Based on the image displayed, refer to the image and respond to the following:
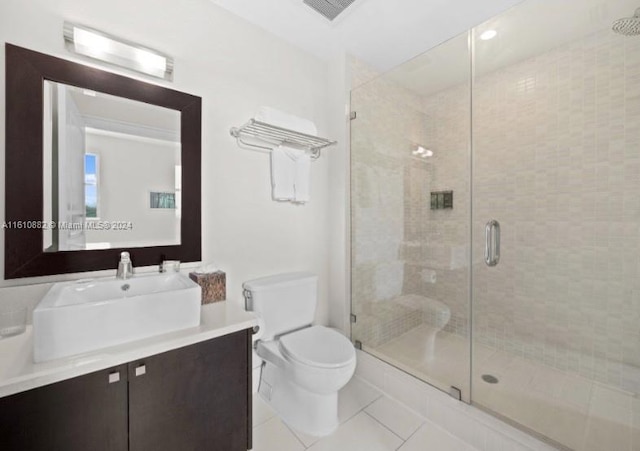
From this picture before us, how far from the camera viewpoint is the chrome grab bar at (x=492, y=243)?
181cm

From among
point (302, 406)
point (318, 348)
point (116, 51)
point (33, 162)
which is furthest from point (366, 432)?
point (116, 51)

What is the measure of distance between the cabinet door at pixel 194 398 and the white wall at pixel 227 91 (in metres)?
0.58

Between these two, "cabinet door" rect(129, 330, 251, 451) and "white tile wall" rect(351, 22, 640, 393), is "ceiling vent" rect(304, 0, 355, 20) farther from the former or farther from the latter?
"cabinet door" rect(129, 330, 251, 451)

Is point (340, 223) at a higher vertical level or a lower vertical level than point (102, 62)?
lower

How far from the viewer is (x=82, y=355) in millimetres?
899

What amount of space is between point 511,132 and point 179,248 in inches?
92.5

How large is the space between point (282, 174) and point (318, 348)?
3.59 ft

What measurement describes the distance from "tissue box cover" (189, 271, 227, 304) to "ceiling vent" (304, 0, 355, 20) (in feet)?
5.39

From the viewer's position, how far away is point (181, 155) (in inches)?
59.7

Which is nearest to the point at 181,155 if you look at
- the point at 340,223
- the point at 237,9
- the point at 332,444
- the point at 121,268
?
the point at 121,268

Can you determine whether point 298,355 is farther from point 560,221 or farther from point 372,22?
point 372,22

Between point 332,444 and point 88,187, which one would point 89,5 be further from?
point 332,444

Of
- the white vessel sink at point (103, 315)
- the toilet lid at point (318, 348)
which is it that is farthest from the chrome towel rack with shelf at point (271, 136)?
the toilet lid at point (318, 348)

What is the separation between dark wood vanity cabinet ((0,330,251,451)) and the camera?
82 centimetres
